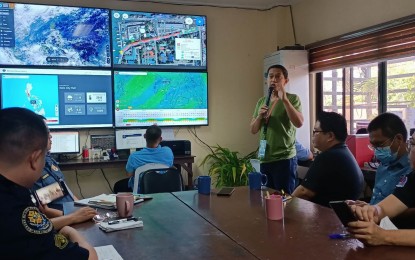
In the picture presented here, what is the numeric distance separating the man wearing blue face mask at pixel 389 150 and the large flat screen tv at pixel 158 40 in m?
2.92

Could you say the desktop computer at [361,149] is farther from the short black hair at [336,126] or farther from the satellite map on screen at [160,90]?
the satellite map on screen at [160,90]

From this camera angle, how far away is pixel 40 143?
121cm

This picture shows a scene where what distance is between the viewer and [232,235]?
64.6 inches

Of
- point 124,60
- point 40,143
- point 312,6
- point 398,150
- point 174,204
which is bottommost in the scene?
point 174,204

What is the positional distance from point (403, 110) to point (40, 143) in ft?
11.4

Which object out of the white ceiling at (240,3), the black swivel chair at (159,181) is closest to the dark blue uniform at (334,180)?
the black swivel chair at (159,181)

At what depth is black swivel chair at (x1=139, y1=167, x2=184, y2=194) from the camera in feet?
9.68

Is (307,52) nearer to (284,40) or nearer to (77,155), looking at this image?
(284,40)

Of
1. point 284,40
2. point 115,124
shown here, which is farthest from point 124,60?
point 284,40

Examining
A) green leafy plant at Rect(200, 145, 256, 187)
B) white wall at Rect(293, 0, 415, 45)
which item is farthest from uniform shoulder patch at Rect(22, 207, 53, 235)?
green leafy plant at Rect(200, 145, 256, 187)

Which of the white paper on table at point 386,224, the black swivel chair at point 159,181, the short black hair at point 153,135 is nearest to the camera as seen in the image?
the white paper on table at point 386,224

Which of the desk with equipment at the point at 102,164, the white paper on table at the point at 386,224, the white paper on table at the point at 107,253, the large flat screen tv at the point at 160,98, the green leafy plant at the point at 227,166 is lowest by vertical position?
the green leafy plant at the point at 227,166

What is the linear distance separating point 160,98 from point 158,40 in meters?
0.66

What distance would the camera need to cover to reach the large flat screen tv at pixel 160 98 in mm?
4705
